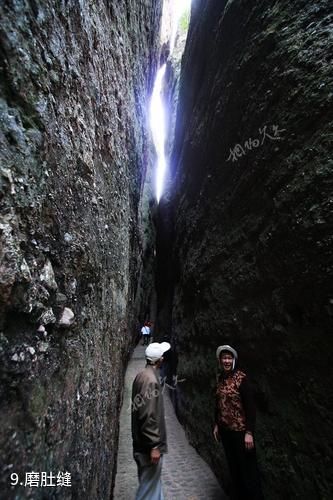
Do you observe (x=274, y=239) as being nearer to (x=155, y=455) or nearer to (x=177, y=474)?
(x=155, y=455)

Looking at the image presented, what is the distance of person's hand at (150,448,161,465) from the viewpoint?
9.25ft

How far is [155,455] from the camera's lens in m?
2.82

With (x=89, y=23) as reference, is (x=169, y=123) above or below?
above

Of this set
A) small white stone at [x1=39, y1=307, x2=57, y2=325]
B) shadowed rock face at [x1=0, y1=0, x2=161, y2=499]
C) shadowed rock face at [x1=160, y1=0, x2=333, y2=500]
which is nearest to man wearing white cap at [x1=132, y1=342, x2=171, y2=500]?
shadowed rock face at [x1=0, y1=0, x2=161, y2=499]

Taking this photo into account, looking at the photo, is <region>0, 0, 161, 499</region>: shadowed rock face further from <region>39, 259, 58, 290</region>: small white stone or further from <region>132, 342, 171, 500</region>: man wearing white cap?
<region>132, 342, 171, 500</region>: man wearing white cap

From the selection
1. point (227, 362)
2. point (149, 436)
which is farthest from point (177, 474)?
point (227, 362)

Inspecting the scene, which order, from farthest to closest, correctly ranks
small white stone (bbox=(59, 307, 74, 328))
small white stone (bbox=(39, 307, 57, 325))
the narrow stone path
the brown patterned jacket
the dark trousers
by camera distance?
1. the narrow stone path
2. the brown patterned jacket
3. the dark trousers
4. small white stone (bbox=(59, 307, 74, 328))
5. small white stone (bbox=(39, 307, 57, 325))

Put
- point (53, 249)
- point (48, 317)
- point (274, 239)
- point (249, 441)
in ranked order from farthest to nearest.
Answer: point (274, 239), point (249, 441), point (53, 249), point (48, 317)

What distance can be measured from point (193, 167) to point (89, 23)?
4.52 metres

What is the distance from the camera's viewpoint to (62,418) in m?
A: 1.78

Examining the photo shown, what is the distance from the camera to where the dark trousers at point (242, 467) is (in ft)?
9.14

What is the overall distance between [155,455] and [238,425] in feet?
2.73

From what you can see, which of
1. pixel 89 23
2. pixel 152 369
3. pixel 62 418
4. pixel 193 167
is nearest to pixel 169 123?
pixel 193 167

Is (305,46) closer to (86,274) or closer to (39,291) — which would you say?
(86,274)
